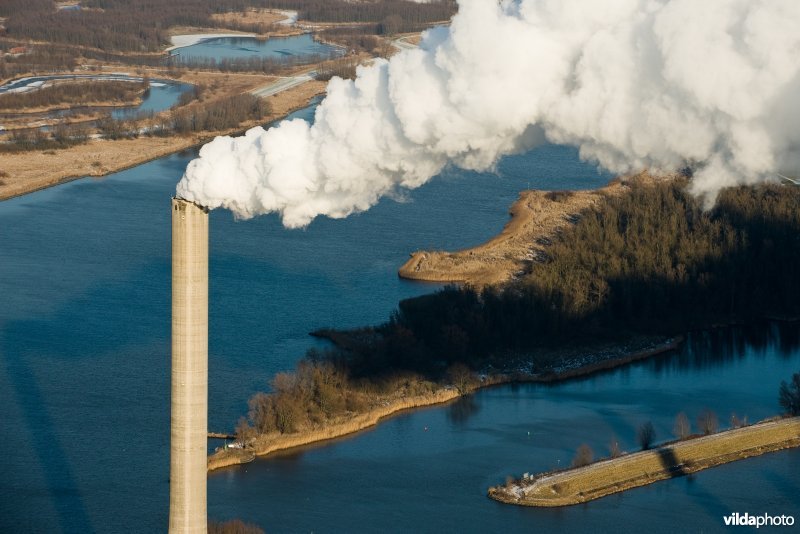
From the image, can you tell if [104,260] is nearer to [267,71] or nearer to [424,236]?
[424,236]

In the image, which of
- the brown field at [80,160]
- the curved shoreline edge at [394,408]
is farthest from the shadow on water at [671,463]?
the brown field at [80,160]

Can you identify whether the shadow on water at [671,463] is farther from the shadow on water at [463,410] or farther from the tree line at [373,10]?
the tree line at [373,10]

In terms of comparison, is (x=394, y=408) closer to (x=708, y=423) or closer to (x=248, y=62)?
(x=708, y=423)

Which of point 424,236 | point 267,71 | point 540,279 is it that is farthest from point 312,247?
point 267,71

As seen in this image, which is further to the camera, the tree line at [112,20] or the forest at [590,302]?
the tree line at [112,20]

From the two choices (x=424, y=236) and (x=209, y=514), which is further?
(x=424, y=236)
